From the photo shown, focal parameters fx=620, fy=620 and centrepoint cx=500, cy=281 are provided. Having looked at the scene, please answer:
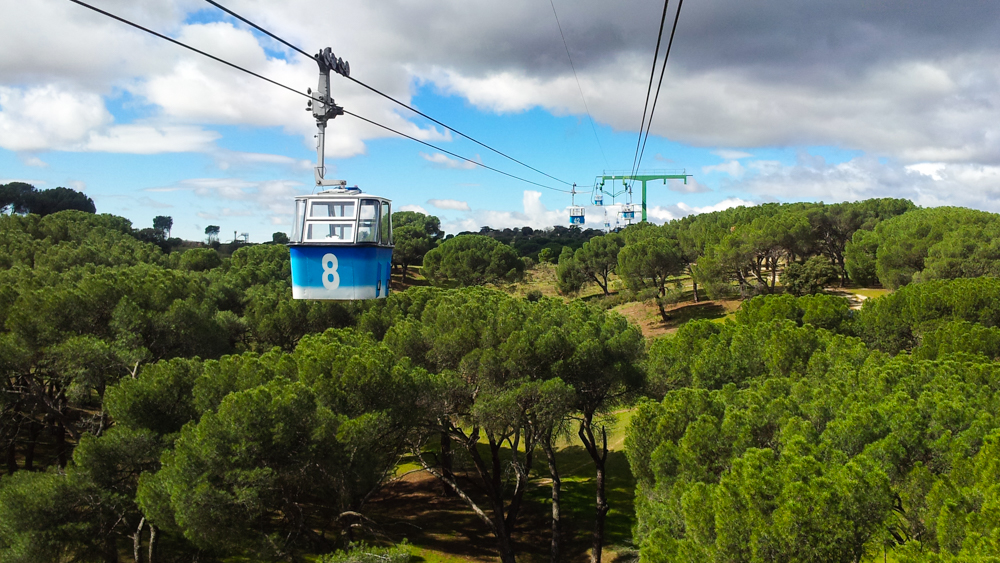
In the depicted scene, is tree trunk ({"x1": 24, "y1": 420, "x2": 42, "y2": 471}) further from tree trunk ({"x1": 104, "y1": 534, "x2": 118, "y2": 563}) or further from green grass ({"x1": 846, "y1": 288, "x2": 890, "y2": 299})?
green grass ({"x1": 846, "y1": 288, "x2": 890, "y2": 299})

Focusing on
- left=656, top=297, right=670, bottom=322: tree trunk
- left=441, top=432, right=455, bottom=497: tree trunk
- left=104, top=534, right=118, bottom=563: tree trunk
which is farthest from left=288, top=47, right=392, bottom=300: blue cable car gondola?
left=656, top=297, right=670, bottom=322: tree trunk

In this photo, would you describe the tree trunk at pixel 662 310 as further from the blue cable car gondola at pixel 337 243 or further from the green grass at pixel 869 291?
the blue cable car gondola at pixel 337 243

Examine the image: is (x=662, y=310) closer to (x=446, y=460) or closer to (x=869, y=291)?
(x=869, y=291)

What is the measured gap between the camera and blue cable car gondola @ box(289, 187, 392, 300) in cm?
1144

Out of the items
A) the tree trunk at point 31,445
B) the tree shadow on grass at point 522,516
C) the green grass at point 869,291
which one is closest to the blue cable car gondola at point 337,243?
the tree shadow on grass at point 522,516

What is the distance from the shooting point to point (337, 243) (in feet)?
37.5

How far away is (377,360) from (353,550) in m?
4.24

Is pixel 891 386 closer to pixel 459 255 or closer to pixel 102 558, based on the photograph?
pixel 102 558

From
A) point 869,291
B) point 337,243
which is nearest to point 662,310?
point 869,291

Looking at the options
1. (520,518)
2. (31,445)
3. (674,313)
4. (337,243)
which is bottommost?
(520,518)

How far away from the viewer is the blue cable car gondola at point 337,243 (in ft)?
37.5

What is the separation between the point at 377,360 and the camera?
49.3 feet

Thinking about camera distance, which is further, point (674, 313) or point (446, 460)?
point (674, 313)

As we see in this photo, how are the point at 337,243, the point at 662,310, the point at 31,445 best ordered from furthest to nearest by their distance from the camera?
the point at 662,310 → the point at 31,445 → the point at 337,243
